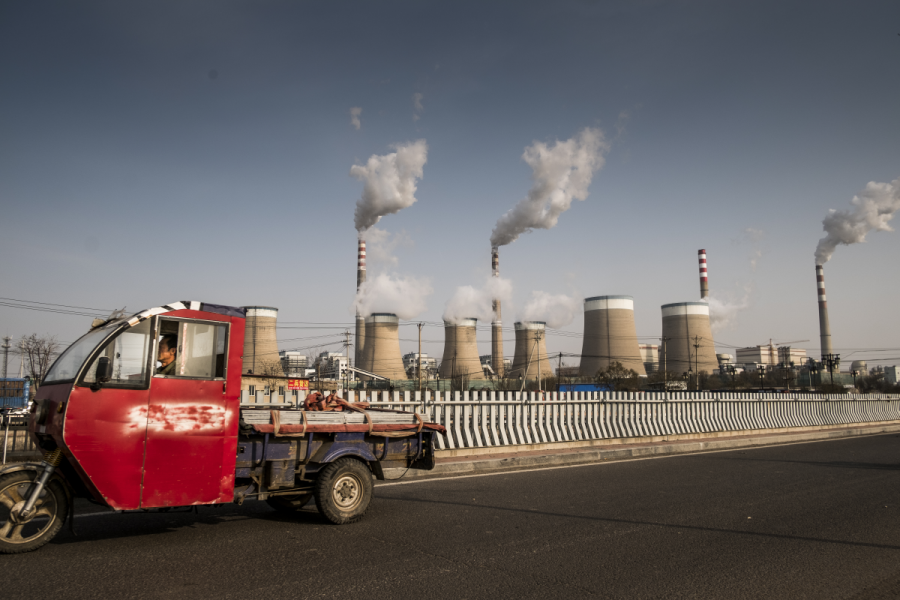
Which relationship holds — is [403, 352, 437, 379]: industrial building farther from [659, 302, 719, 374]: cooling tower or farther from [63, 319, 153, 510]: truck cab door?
[63, 319, 153, 510]: truck cab door

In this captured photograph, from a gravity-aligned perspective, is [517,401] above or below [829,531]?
above

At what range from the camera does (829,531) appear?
246 inches

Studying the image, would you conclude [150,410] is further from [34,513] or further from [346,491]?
[346,491]

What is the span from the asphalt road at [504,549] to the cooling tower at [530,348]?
218ft

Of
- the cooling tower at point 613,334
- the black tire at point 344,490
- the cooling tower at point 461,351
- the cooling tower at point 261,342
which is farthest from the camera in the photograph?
the cooling tower at point 613,334

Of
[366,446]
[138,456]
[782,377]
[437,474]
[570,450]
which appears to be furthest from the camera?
[782,377]

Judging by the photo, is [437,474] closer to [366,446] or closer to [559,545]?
[366,446]

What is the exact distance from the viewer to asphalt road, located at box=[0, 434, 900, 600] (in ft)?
14.3

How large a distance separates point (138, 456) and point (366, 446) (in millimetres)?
2294

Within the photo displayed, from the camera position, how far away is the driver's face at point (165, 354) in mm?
5504

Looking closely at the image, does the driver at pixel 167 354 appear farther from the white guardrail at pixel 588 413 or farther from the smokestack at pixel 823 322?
the smokestack at pixel 823 322

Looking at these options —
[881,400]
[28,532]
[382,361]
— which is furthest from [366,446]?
[382,361]

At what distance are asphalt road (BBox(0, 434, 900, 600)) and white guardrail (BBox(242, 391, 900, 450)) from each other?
9.57ft

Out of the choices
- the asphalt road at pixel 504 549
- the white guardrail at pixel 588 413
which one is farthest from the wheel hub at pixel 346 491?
the white guardrail at pixel 588 413
